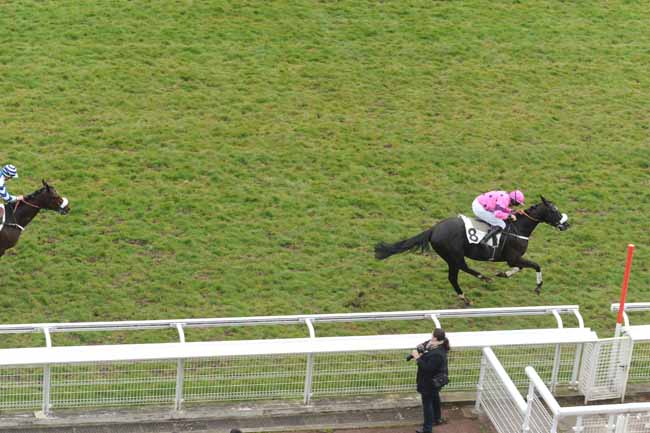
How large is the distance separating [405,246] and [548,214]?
1.79 m

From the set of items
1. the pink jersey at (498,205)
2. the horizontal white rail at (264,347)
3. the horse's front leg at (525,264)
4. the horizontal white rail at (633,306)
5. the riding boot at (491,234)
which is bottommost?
the horse's front leg at (525,264)

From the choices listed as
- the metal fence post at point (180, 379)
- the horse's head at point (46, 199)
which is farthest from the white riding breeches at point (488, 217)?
the horse's head at point (46, 199)

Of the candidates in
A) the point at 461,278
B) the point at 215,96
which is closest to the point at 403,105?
the point at 215,96

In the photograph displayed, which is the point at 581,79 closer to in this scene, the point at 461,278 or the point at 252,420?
the point at 461,278

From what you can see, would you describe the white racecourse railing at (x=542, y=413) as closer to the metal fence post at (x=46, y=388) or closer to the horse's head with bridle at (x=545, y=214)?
the horse's head with bridle at (x=545, y=214)

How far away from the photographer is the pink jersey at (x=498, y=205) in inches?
505

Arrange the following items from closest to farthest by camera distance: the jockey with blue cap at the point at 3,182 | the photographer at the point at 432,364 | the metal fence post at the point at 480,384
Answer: the photographer at the point at 432,364 → the metal fence post at the point at 480,384 → the jockey with blue cap at the point at 3,182

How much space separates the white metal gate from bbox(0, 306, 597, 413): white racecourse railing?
115 mm

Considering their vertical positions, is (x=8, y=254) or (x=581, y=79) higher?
(x=581, y=79)

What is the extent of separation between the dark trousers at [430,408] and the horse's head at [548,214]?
3.57 m

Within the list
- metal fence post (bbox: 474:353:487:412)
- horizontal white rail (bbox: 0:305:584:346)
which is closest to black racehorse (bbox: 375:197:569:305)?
horizontal white rail (bbox: 0:305:584:346)

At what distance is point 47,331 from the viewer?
1011cm

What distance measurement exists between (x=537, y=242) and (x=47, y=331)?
23.0 ft

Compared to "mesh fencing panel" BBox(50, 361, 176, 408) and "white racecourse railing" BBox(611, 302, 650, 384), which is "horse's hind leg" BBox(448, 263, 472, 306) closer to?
"white racecourse railing" BBox(611, 302, 650, 384)
